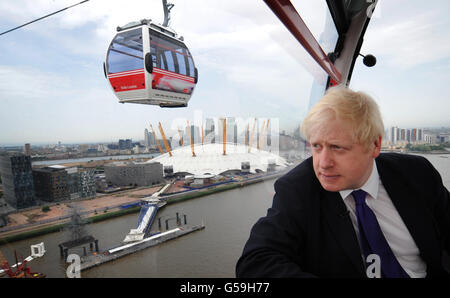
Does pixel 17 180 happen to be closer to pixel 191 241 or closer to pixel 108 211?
pixel 108 211

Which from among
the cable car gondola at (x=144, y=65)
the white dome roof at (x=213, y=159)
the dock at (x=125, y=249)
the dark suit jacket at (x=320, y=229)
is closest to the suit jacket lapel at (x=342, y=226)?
the dark suit jacket at (x=320, y=229)

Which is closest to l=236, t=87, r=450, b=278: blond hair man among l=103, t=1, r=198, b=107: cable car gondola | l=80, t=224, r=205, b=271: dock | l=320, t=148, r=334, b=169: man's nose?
l=320, t=148, r=334, b=169: man's nose

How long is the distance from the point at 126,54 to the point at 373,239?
136cm

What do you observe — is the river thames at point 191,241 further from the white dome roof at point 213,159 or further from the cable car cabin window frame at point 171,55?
the cable car cabin window frame at point 171,55

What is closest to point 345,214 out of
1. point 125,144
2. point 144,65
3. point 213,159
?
point 144,65

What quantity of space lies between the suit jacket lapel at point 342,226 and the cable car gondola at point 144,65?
985 mm

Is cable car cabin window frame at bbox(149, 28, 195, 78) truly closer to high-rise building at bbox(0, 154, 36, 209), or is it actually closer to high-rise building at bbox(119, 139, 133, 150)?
high-rise building at bbox(119, 139, 133, 150)

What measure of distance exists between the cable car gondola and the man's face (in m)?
0.94

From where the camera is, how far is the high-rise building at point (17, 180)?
45.1 inches

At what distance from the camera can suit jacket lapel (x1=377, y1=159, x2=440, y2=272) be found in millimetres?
633
